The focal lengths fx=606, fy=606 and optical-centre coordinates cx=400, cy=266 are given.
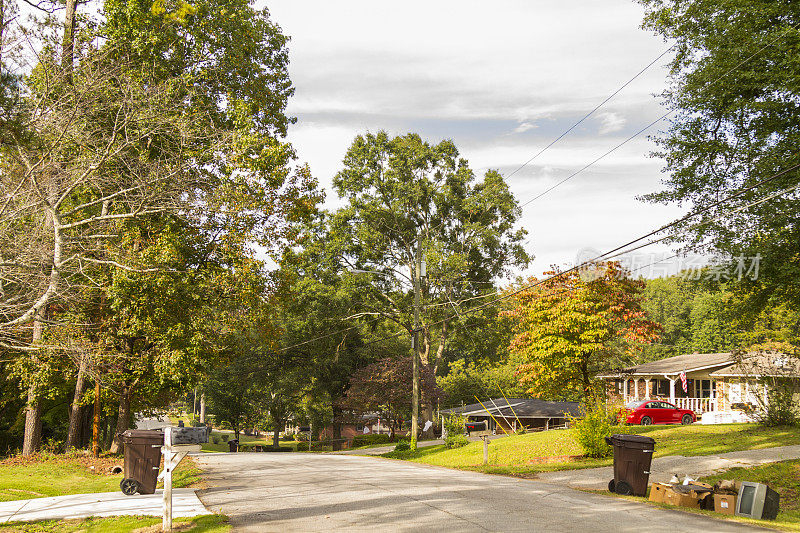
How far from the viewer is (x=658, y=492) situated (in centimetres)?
1209

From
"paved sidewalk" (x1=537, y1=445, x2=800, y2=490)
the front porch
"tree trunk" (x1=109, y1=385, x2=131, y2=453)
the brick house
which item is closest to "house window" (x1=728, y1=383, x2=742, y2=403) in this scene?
the brick house

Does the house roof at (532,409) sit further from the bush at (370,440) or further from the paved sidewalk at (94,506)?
the paved sidewalk at (94,506)

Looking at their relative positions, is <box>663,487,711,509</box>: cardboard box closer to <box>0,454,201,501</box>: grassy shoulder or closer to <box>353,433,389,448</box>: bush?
<box>0,454,201,501</box>: grassy shoulder

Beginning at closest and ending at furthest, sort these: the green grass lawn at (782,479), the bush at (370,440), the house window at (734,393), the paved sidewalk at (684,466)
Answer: the green grass lawn at (782,479) → the paved sidewalk at (684,466) → the house window at (734,393) → the bush at (370,440)

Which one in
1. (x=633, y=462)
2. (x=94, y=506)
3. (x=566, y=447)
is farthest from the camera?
(x=566, y=447)

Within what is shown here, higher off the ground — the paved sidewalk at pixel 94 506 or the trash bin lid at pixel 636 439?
the trash bin lid at pixel 636 439

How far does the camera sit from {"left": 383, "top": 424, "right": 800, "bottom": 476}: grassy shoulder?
62.1 ft

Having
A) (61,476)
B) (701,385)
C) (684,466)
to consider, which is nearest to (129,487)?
(61,476)

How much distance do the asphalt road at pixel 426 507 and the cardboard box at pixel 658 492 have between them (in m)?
0.68

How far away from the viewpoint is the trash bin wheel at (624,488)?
12.9m

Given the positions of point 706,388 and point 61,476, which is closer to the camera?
point 61,476

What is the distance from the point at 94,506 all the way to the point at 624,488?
410 inches

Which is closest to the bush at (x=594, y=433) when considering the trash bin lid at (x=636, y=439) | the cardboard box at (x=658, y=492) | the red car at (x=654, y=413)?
the trash bin lid at (x=636, y=439)

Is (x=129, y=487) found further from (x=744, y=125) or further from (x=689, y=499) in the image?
(x=744, y=125)
